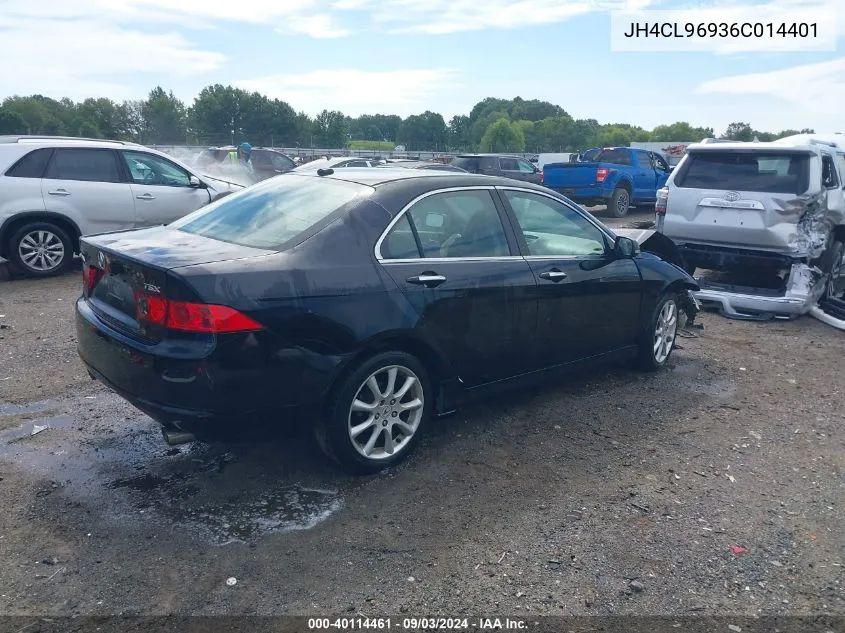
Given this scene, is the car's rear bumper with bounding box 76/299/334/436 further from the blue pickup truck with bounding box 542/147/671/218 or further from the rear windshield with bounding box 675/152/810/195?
the blue pickup truck with bounding box 542/147/671/218

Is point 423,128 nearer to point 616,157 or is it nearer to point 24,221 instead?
point 616,157

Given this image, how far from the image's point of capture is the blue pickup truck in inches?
679

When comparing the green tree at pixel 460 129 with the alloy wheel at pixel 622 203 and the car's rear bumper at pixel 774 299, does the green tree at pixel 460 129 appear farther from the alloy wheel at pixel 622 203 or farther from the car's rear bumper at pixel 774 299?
the car's rear bumper at pixel 774 299

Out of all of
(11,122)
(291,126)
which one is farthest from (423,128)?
(11,122)

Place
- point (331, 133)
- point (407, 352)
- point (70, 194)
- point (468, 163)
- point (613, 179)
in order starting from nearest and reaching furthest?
1. point (407, 352)
2. point (70, 194)
3. point (613, 179)
4. point (468, 163)
5. point (331, 133)

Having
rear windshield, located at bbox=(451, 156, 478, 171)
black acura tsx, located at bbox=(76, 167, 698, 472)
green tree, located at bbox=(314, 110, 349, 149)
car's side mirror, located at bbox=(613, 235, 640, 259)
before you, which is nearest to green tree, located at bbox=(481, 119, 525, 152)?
green tree, located at bbox=(314, 110, 349, 149)

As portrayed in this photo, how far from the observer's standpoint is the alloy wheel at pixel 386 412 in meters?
3.76

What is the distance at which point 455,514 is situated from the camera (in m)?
3.55

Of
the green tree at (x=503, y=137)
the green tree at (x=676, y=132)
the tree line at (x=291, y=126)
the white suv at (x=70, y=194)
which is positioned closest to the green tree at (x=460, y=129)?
the tree line at (x=291, y=126)

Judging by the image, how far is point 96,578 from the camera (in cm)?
294

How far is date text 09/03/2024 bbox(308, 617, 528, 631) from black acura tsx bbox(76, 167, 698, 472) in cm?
105

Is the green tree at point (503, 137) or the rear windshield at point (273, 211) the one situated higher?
the green tree at point (503, 137)

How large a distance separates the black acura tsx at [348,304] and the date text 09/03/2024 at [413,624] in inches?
41.5

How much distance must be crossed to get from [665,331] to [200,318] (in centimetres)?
412
